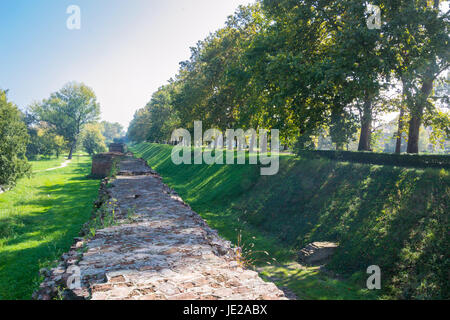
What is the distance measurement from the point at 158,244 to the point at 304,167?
10464 millimetres

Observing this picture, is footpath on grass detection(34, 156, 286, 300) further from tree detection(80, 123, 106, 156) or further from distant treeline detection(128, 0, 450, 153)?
tree detection(80, 123, 106, 156)

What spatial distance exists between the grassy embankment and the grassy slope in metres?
6.53

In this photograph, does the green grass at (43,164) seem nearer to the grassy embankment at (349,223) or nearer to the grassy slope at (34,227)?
the grassy slope at (34,227)

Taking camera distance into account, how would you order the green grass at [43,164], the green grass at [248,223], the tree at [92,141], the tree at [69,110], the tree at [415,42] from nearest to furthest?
the green grass at [248,223] → the tree at [415,42] → the green grass at [43,164] → the tree at [69,110] → the tree at [92,141]

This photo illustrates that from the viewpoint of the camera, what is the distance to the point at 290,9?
15.8 meters

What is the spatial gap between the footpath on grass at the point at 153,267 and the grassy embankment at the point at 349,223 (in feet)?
9.29

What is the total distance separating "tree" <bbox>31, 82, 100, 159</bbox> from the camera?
2616 inches

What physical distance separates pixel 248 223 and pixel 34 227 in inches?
406

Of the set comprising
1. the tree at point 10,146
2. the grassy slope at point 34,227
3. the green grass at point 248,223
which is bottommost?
the grassy slope at point 34,227

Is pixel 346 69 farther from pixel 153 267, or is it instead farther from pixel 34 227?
pixel 34 227

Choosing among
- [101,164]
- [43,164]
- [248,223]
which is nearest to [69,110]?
[43,164]

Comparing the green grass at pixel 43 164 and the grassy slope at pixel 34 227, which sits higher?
the green grass at pixel 43 164

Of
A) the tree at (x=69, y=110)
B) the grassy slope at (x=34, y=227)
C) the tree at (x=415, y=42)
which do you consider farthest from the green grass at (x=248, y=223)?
the tree at (x=69, y=110)

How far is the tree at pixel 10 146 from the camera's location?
20.5 m
